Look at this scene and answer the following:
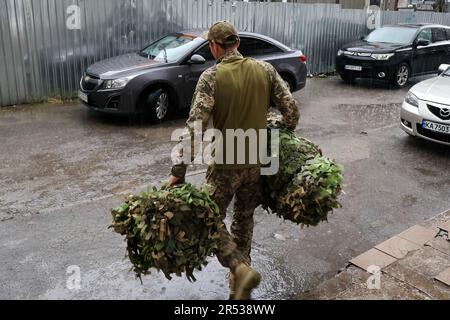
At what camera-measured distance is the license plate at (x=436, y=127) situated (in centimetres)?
672

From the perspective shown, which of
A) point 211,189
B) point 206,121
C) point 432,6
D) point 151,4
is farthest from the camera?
point 432,6

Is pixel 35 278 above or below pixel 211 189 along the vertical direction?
below

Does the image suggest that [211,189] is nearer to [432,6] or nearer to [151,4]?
[151,4]

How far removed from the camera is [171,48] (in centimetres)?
873

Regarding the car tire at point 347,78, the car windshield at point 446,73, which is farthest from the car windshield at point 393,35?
the car windshield at point 446,73

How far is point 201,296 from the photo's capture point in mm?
3543

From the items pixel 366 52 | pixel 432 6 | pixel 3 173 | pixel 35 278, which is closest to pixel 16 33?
pixel 3 173

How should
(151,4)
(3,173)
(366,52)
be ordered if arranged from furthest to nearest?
(366,52), (151,4), (3,173)

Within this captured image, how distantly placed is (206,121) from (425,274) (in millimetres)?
2190

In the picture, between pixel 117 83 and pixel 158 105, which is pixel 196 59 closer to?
pixel 158 105

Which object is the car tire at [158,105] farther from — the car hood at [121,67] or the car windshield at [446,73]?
the car windshield at [446,73]

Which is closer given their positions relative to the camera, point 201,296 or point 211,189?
point 211,189

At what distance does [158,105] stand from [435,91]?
448cm

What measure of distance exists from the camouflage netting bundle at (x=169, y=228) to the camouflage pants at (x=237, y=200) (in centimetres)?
14
